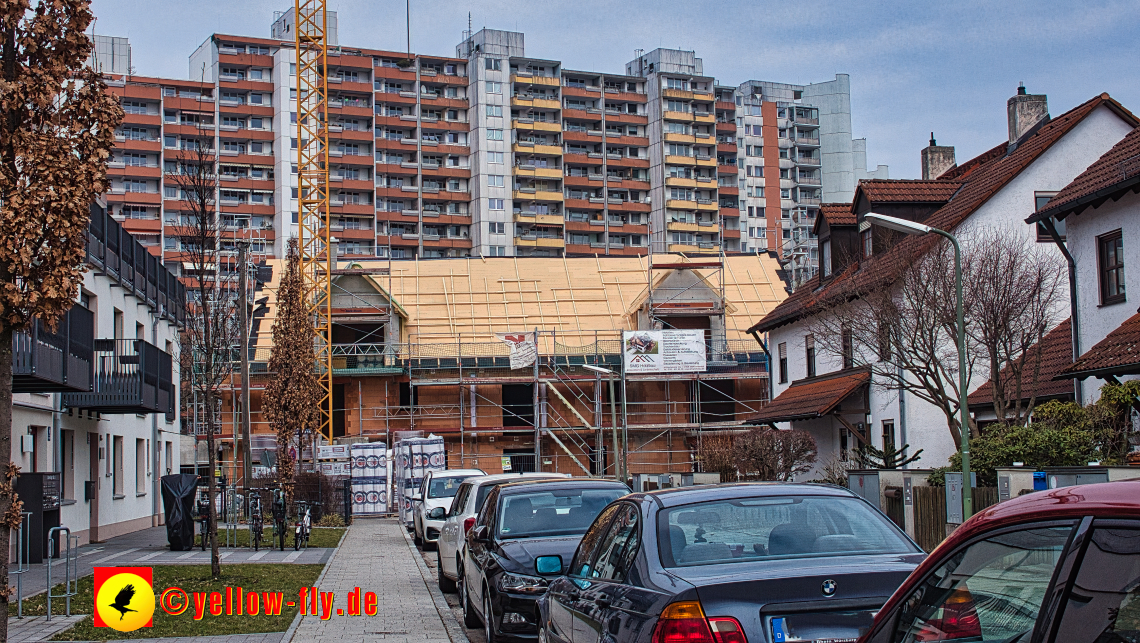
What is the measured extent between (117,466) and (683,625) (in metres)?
27.8

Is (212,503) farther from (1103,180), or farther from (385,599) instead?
(1103,180)

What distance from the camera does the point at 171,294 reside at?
35.5m

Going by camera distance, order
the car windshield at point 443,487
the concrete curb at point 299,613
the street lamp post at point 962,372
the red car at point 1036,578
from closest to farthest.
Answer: the red car at point 1036,578, the concrete curb at point 299,613, the street lamp post at point 962,372, the car windshield at point 443,487

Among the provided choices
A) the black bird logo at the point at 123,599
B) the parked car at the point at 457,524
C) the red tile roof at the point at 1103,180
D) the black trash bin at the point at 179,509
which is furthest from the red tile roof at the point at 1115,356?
the black trash bin at the point at 179,509

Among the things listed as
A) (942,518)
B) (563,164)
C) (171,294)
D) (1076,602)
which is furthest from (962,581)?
(563,164)

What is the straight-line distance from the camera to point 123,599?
12.8m

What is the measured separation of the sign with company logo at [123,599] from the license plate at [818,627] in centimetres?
890

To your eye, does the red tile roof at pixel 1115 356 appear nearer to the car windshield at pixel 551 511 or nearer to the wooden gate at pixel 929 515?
the wooden gate at pixel 929 515

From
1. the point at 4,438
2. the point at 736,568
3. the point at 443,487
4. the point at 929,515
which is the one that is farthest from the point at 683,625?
the point at 443,487

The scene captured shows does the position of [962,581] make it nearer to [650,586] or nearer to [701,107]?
[650,586]

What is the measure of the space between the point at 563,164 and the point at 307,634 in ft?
295

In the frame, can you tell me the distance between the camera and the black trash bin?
922 inches

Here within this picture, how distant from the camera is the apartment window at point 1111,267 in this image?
20.4 m

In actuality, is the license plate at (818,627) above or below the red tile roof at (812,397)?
below
